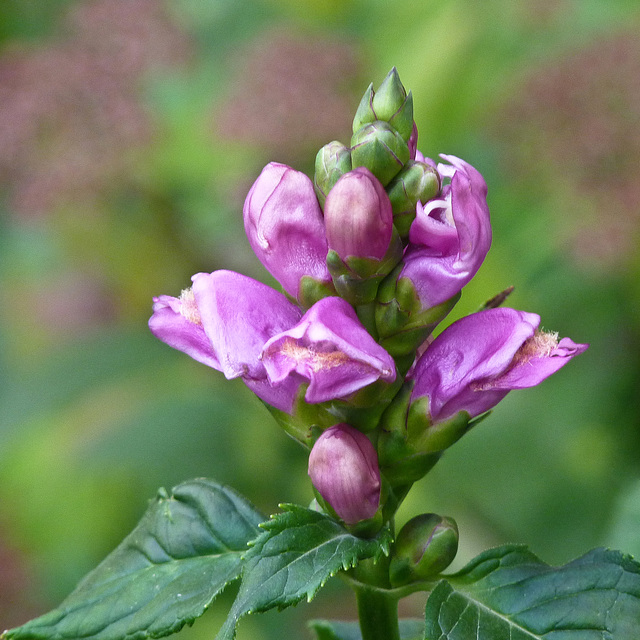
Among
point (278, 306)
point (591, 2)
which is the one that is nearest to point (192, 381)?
point (278, 306)

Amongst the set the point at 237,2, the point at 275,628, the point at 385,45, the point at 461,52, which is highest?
the point at 237,2

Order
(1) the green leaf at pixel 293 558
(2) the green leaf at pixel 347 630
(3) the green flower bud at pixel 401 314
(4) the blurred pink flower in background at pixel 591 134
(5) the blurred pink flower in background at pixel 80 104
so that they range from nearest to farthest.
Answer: (1) the green leaf at pixel 293 558 < (3) the green flower bud at pixel 401 314 < (2) the green leaf at pixel 347 630 < (4) the blurred pink flower in background at pixel 591 134 < (5) the blurred pink flower in background at pixel 80 104

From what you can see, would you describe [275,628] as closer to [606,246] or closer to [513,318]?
[606,246]

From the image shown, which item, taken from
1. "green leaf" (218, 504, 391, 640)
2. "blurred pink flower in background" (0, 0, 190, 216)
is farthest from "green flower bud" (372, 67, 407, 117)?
"blurred pink flower in background" (0, 0, 190, 216)

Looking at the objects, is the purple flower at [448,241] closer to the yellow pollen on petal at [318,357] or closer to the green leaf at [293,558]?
the yellow pollen on petal at [318,357]

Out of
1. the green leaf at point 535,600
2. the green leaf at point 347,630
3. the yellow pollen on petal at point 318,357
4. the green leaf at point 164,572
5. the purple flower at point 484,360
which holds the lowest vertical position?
the green leaf at point 347,630

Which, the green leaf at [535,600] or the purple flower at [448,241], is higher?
the purple flower at [448,241]

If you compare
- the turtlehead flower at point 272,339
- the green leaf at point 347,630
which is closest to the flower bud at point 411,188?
the turtlehead flower at point 272,339
